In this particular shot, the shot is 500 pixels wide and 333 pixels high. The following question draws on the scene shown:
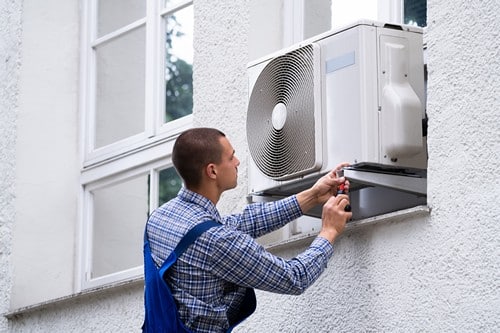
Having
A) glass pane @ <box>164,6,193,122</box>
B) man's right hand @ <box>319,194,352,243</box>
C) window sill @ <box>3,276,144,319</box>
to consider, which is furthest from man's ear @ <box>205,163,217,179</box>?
glass pane @ <box>164,6,193,122</box>

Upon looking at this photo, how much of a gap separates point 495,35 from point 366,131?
24.3 inches

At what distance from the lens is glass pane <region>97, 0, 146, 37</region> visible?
304 inches

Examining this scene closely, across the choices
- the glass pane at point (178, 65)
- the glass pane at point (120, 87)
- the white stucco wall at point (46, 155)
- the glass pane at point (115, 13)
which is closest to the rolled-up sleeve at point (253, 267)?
the glass pane at point (178, 65)

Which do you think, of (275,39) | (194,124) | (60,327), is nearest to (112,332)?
(60,327)

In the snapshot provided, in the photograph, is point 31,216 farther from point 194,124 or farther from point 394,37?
point 394,37

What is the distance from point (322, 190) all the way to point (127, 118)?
2583 mm

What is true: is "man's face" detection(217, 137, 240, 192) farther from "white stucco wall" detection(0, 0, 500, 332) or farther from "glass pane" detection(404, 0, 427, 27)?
"glass pane" detection(404, 0, 427, 27)

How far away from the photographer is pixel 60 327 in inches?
275

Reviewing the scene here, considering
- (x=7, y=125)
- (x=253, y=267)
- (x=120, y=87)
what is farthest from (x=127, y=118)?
(x=253, y=267)

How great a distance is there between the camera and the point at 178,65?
23.8 ft

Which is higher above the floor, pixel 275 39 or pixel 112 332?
pixel 275 39

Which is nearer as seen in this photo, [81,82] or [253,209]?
[253,209]

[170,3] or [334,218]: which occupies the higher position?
[170,3]

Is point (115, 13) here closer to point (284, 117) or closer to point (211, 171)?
point (284, 117)
